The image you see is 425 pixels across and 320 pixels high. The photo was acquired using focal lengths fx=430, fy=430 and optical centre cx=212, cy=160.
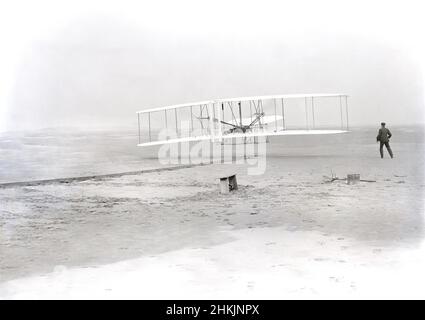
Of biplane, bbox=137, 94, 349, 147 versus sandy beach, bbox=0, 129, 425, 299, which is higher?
biplane, bbox=137, 94, 349, 147

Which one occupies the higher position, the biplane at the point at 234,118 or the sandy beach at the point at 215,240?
the biplane at the point at 234,118

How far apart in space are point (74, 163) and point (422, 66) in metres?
11.5

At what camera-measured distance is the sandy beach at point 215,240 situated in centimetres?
421

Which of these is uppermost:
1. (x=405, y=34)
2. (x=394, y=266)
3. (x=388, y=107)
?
(x=405, y=34)

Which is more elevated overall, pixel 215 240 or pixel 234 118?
pixel 234 118

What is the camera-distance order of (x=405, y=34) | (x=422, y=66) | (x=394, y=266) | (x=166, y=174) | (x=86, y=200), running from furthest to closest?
(x=166, y=174) → (x=86, y=200) → (x=405, y=34) → (x=422, y=66) → (x=394, y=266)

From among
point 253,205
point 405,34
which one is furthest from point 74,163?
point 405,34

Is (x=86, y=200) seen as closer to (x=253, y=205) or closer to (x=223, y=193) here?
(x=223, y=193)

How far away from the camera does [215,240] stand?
560cm

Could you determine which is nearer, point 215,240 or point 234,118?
point 215,240

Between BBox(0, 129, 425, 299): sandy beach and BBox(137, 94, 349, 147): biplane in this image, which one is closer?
BBox(0, 129, 425, 299): sandy beach

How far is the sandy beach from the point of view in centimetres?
421

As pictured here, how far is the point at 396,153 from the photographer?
15.1m

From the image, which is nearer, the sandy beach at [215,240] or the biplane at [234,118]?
the sandy beach at [215,240]
